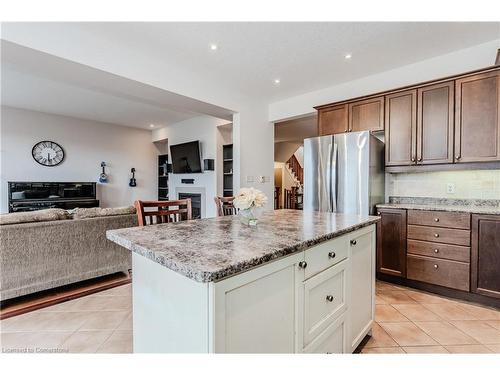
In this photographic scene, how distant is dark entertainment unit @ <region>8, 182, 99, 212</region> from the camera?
17.4 feet

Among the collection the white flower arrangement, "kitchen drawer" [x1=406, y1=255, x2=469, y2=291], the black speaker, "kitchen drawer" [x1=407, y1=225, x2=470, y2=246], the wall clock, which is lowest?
"kitchen drawer" [x1=406, y1=255, x2=469, y2=291]

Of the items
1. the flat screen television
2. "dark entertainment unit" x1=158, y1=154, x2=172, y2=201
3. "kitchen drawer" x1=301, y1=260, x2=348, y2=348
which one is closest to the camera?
"kitchen drawer" x1=301, y1=260, x2=348, y2=348

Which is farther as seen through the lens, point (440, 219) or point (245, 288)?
point (440, 219)

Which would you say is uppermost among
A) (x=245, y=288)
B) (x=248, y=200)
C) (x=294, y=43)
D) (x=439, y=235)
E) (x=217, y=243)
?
(x=294, y=43)

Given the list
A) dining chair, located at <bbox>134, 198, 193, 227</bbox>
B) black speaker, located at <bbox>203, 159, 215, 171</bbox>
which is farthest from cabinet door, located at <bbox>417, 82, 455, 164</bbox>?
black speaker, located at <bbox>203, 159, 215, 171</bbox>

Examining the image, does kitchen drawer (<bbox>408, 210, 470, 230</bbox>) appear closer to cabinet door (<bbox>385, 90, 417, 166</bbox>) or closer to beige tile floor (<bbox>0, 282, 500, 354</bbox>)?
cabinet door (<bbox>385, 90, 417, 166</bbox>)

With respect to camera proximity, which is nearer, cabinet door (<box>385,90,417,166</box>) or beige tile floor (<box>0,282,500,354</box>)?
beige tile floor (<box>0,282,500,354</box>)

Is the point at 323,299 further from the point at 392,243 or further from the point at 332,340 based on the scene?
the point at 392,243

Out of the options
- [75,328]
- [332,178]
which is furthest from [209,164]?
[75,328]

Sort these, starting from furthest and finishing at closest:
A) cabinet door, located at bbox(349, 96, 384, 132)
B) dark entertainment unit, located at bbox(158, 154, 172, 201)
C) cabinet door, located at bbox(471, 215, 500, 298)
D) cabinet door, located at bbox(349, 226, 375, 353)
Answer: dark entertainment unit, located at bbox(158, 154, 172, 201)
cabinet door, located at bbox(349, 96, 384, 132)
cabinet door, located at bbox(471, 215, 500, 298)
cabinet door, located at bbox(349, 226, 375, 353)

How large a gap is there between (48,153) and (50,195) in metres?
0.98

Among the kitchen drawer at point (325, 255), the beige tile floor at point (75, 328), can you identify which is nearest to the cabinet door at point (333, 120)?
the kitchen drawer at point (325, 255)

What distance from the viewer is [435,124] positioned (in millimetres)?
2805
